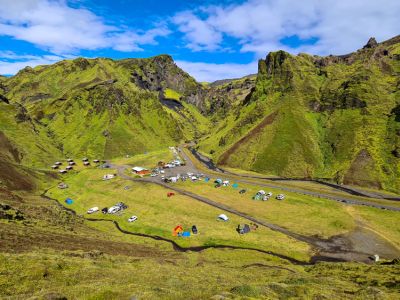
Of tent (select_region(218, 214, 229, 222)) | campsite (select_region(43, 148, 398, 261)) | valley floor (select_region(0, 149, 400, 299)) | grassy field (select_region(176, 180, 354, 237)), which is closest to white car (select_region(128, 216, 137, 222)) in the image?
campsite (select_region(43, 148, 398, 261))

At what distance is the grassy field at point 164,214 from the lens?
3049 inches

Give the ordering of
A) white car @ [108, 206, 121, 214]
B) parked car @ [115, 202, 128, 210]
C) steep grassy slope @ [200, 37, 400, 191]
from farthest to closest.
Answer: steep grassy slope @ [200, 37, 400, 191], parked car @ [115, 202, 128, 210], white car @ [108, 206, 121, 214]

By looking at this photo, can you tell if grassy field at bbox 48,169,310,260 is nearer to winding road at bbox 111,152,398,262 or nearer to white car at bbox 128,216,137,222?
white car at bbox 128,216,137,222

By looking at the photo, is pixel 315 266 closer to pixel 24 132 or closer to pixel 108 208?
pixel 108 208

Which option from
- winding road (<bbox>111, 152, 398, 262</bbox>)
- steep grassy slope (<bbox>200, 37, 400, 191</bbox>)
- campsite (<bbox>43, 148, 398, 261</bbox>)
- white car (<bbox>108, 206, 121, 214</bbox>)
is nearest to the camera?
winding road (<bbox>111, 152, 398, 262</bbox>)

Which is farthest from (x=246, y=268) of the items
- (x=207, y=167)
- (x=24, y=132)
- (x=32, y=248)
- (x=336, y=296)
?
(x=24, y=132)

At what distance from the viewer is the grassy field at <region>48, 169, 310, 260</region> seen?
254ft

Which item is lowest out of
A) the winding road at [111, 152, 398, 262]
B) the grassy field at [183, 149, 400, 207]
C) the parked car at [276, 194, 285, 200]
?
the winding road at [111, 152, 398, 262]

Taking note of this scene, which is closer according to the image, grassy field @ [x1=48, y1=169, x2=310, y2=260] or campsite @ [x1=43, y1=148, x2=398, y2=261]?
grassy field @ [x1=48, y1=169, x2=310, y2=260]

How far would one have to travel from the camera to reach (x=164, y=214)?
96.9 m

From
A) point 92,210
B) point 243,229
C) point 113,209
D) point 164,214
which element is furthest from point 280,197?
point 92,210

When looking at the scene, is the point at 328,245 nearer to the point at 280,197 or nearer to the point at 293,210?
the point at 293,210

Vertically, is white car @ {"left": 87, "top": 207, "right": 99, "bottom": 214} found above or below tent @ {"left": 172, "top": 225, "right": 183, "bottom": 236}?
below

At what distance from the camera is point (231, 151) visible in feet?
599
